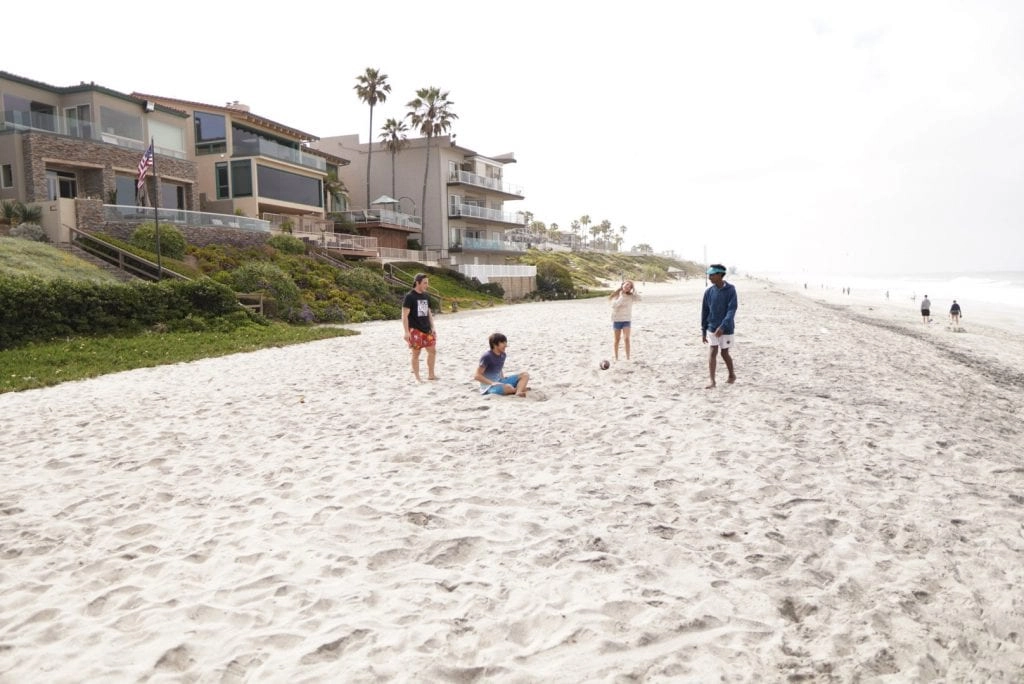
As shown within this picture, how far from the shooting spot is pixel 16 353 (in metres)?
13.0

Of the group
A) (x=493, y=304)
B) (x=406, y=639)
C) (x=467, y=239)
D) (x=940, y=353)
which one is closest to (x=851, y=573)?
(x=406, y=639)

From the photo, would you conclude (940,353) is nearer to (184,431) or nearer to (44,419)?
(184,431)

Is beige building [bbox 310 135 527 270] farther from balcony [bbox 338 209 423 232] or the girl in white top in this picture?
the girl in white top

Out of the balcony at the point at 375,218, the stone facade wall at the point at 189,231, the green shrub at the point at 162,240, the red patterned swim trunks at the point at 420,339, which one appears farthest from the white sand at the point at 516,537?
the balcony at the point at 375,218

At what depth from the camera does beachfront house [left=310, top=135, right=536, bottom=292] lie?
1973 inches

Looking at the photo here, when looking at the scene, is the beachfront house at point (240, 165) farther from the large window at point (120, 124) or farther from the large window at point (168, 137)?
the large window at point (120, 124)

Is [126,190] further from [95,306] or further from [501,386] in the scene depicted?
[501,386]

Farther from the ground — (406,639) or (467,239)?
(467,239)

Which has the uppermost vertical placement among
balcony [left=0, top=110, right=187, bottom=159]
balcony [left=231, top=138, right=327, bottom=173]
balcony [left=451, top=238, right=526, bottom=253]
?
balcony [left=231, top=138, right=327, bottom=173]

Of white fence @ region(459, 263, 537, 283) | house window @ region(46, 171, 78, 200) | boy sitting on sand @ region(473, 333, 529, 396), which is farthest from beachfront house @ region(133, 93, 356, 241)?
boy sitting on sand @ region(473, 333, 529, 396)

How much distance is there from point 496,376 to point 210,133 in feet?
118

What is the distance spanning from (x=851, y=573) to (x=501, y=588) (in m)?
2.42

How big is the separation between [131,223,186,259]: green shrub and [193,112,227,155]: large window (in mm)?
13928

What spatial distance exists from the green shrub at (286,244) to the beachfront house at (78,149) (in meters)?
5.59
